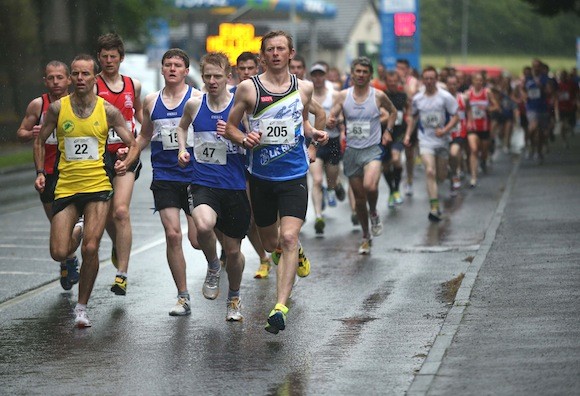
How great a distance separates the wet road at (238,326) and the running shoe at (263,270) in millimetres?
77

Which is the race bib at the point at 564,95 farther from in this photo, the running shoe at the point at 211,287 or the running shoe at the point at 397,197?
the running shoe at the point at 211,287

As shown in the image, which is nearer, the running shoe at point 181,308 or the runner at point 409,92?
the running shoe at point 181,308

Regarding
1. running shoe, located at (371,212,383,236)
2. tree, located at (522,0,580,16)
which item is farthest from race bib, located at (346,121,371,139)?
tree, located at (522,0,580,16)

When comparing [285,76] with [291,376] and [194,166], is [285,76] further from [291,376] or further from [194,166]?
[291,376]

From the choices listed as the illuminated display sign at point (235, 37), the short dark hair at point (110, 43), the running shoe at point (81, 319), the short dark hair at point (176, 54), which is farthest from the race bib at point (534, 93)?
the illuminated display sign at point (235, 37)

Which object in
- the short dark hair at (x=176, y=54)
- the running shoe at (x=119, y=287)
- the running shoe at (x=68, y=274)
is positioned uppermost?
the short dark hair at (x=176, y=54)

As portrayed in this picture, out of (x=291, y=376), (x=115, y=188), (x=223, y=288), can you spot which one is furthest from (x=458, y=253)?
(x=291, y=376)

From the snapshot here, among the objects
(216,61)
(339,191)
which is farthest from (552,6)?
(216,61)

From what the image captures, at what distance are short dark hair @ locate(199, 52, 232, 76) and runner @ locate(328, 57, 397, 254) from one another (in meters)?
4.21

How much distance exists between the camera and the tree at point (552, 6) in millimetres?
31250

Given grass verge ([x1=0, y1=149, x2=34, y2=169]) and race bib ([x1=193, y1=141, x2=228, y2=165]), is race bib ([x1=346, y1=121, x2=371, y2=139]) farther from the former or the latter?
grass verge ([x1=0, y1=149, x2=34, y2=169])

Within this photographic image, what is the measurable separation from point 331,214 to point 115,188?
23.9 ft

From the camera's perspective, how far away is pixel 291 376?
300 inches

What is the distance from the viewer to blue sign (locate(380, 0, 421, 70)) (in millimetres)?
42000
